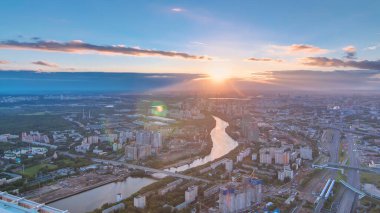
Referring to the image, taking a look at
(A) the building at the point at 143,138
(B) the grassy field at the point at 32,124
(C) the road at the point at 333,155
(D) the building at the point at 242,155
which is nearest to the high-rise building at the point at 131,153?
(A) the building at the point at 143,138

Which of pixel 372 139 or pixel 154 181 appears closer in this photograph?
pixel 154 181

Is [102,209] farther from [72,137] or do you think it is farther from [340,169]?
[72,137]

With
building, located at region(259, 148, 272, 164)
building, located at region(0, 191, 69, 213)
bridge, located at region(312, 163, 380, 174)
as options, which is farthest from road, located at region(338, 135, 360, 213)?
building, located at region(0, 191, 69, 213)

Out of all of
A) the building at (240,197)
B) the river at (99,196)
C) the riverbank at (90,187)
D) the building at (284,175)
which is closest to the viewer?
the building at (240,197)

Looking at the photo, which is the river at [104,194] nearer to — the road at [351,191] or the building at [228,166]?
the building at [228,166]

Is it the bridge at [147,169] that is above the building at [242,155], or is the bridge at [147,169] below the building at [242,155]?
below

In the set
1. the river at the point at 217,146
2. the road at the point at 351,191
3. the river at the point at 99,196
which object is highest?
the road at the point at 351,191

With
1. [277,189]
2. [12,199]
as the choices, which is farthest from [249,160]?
[12,199]

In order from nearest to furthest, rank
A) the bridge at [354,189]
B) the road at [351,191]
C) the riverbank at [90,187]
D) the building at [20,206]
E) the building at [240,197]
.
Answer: the building at [20,206], the building at [240,197], the road at [351,191], the riverbank at [90,187], the bridge at [354,189]
